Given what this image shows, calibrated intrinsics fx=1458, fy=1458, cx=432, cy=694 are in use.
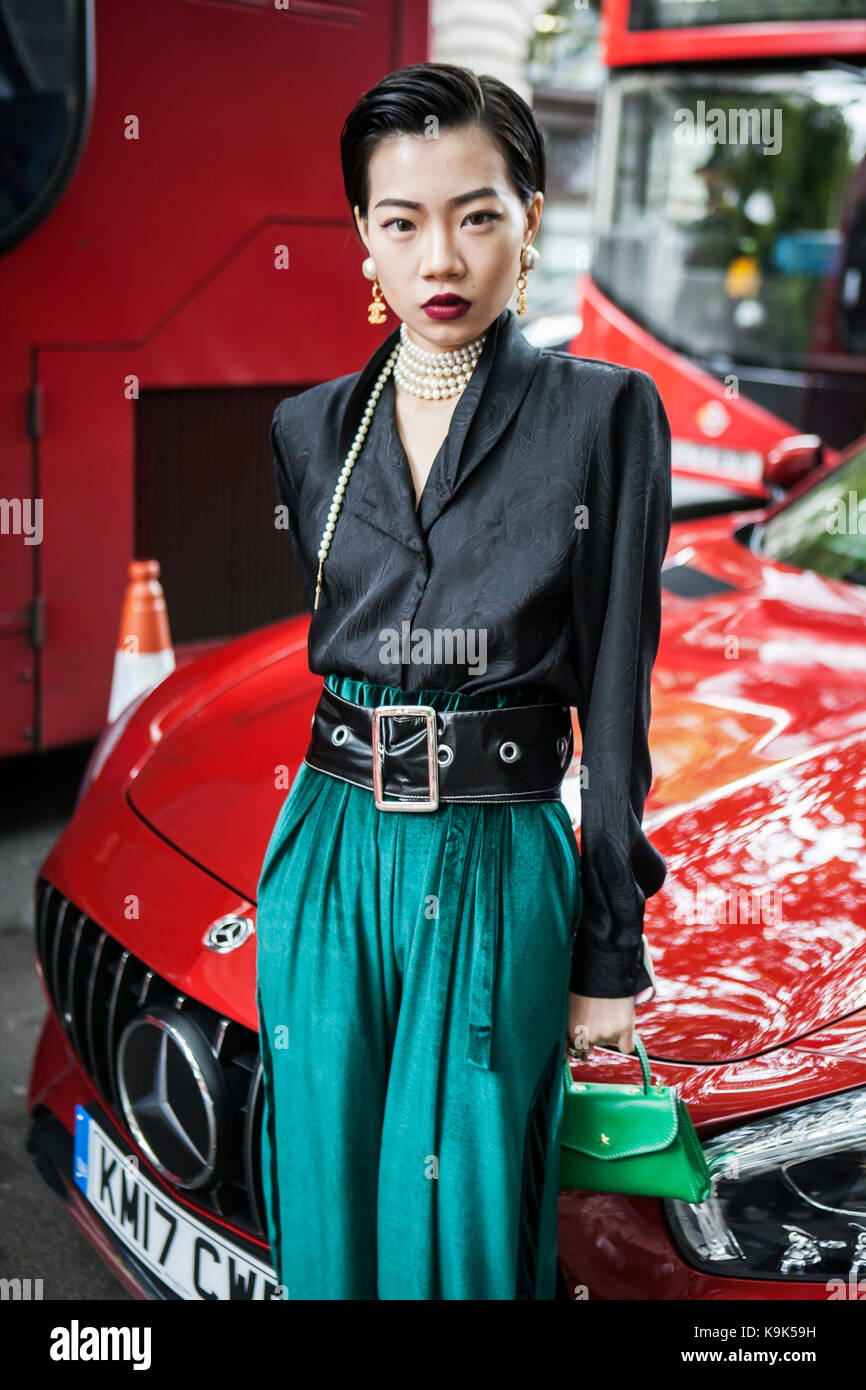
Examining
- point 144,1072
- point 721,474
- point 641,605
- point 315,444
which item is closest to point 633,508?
point 641,605

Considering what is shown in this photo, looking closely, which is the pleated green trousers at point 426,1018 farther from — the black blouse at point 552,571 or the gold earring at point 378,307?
the gold earring at point 378,307

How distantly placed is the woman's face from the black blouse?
0.24 feet

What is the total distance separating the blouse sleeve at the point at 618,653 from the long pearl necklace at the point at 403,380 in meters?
0.18

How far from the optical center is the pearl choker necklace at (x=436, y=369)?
1597 mm

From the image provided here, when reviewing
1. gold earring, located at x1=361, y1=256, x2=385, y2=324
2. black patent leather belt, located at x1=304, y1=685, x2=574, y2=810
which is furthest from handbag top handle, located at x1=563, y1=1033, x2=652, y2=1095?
gold earring, located at x1=361, y1=256, x2=385, y2=324

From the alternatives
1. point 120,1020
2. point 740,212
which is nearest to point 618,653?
point 120,1020

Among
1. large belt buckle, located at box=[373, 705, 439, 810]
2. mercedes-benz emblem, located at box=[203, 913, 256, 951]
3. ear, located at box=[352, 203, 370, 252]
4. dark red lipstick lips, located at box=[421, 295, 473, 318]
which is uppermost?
ear, located at box=[352, 203, 370, 252]

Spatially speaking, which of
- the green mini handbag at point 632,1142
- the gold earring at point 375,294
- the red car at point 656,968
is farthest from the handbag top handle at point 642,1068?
the gold earring at point 375,294

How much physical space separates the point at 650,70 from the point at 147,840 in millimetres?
6439

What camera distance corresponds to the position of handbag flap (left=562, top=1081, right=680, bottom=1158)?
5.27 ft

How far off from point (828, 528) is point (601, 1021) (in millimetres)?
1848

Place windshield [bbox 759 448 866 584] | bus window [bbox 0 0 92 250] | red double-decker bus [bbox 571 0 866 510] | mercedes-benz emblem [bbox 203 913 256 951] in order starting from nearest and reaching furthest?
1. mercedes-benz emblem [bbox 203 913 256 951]
2. windshield [bbox 759 448 866 584]
3. bus window [bbox 0 0 92 250]
4. red double-decker bus [bbox 571 0 866 510]

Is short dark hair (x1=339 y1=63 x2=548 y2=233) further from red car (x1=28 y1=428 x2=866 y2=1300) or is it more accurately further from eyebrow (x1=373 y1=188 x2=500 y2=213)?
red car (x1=28 y1=428 x2=866 y2=1300)

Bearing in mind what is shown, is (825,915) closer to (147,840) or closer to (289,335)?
(147,840)
